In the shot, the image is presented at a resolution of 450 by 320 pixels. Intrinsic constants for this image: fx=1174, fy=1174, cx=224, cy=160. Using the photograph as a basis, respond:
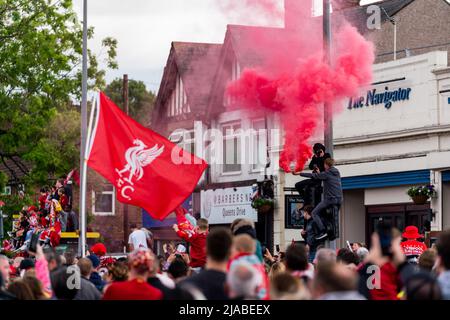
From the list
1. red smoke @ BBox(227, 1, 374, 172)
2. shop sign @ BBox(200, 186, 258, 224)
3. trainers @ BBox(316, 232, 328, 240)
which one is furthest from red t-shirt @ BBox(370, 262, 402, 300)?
shop sign @ BBox(200, 186, 258, 224)

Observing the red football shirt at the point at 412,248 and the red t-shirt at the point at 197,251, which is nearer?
the red t-shirt at the point at 197,251

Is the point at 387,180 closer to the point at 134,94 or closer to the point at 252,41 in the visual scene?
the point at 252,41

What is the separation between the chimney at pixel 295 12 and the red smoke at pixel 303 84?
96cm

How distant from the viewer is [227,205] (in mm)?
41906

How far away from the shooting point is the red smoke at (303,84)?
21.5 meters

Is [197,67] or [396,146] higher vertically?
[197,67]

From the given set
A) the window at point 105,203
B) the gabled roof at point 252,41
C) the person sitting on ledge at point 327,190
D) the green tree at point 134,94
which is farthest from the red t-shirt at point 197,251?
the green tree at point 134,94

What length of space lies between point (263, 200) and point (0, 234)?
14399 mm

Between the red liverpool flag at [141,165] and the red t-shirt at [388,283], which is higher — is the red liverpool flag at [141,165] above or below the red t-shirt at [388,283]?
above

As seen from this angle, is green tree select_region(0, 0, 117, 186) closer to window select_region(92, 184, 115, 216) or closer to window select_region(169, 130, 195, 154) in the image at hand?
window select_region(169, 130, 195, 154)

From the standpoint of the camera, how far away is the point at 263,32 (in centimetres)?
2984

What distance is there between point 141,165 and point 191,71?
25950 mm

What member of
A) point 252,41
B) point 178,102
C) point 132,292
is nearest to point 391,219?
point 252,41

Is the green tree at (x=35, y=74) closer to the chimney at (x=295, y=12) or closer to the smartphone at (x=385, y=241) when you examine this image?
the chimney at (x=295, y=12)
